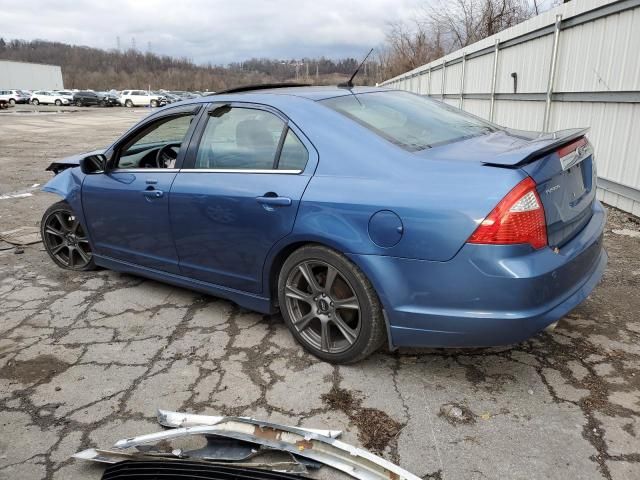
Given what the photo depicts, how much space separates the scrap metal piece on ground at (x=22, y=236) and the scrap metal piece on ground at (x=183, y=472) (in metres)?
4.38

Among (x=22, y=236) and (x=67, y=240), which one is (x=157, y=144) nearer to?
(x=67, y=240)

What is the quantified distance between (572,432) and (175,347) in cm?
232

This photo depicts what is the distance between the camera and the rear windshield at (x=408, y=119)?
298 centimetres

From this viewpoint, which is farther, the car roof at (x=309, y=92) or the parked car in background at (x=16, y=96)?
the parked car in background at (x=16, y=96)

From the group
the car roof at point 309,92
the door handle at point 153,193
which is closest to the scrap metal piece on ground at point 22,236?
the door handle at point 153,193

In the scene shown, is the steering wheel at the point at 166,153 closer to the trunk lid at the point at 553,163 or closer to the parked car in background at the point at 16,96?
the trunk lid at the point at 553,163

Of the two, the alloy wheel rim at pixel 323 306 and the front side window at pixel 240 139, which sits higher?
the front side window at pixel 240 139

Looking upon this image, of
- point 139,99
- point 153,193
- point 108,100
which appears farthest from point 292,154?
point 108,100

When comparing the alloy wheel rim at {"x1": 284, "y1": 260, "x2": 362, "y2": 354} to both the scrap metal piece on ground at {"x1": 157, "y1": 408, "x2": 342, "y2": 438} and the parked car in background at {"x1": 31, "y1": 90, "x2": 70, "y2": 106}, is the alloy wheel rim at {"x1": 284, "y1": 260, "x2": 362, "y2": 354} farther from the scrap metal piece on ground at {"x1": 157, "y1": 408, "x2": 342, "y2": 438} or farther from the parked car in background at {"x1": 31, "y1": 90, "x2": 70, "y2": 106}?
the parked car in background at {"x1": 31, "y1": 90, "x2": 70, "y2": 106}

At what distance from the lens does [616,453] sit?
7.32ft

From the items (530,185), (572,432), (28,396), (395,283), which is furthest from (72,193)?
(572,432)

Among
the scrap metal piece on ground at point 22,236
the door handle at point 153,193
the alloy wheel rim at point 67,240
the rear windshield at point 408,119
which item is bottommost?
the scrap metal piece on ground at point 22,236

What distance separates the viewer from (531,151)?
8.26 ft

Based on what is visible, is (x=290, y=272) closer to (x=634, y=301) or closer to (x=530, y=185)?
(x=530, y=185)
